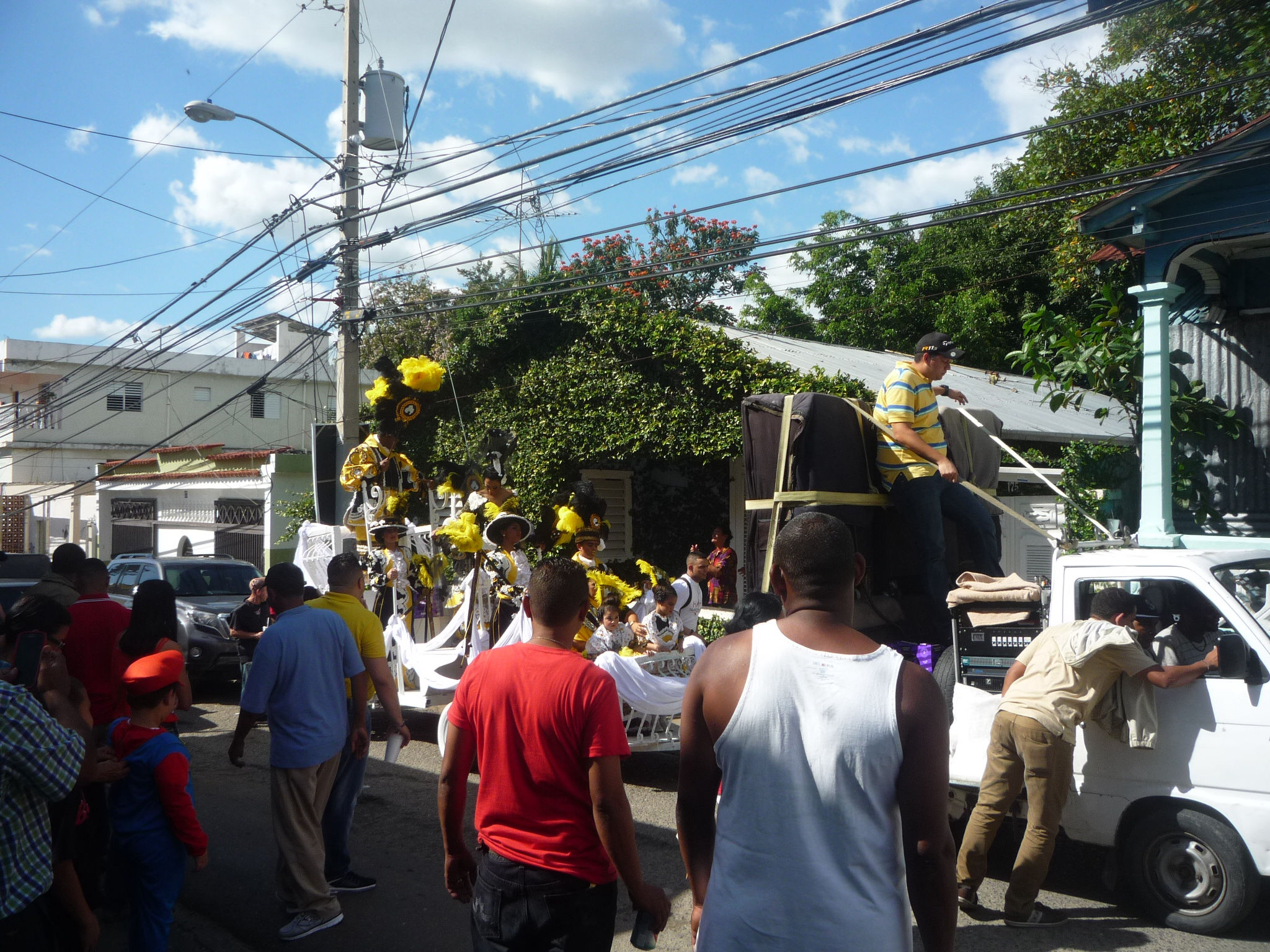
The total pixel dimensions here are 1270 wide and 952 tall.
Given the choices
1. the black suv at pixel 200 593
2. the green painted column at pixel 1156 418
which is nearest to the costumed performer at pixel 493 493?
the black suv at pixel 200 593

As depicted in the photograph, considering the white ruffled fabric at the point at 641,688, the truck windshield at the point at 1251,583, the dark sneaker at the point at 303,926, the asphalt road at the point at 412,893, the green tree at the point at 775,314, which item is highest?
the green tree at the point at 775,314

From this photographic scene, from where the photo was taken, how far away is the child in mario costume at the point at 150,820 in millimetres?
4031

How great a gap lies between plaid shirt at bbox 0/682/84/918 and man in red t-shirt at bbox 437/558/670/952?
1.33 m

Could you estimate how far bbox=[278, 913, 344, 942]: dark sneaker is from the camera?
4.91 metres

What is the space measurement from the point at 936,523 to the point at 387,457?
5.41m

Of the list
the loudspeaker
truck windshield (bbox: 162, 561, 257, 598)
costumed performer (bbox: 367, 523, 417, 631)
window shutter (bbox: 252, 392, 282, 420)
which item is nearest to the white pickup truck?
costumed performer (bbox: 367, 523, 417, 631)

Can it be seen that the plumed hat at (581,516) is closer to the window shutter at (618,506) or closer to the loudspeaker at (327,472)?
the loudspeaker at (327,472)

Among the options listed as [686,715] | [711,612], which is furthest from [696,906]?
[711,612]

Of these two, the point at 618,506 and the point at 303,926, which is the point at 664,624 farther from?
the point at 618,506

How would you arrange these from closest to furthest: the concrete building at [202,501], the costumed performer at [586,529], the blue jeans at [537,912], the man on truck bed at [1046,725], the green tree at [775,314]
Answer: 1. the blue jeans at [537,912]
2. the man on truck bed at [1046,725]
3. the costumed performer at [586,529]
4. the concrete building at [202,501]
5. the green tree at [775,314]

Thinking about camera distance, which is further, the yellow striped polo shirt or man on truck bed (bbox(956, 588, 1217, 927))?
the yellow striped polo shirt

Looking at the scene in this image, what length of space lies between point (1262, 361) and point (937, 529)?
490cm

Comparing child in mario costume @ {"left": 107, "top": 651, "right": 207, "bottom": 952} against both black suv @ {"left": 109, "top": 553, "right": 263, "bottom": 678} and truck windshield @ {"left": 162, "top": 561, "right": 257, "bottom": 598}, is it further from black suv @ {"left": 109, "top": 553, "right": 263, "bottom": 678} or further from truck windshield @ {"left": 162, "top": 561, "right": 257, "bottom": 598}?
truck windshield @ {"left": 162, "top": 561, "right": 257, "bottom": 598}

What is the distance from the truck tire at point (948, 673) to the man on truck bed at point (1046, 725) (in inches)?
22.9
